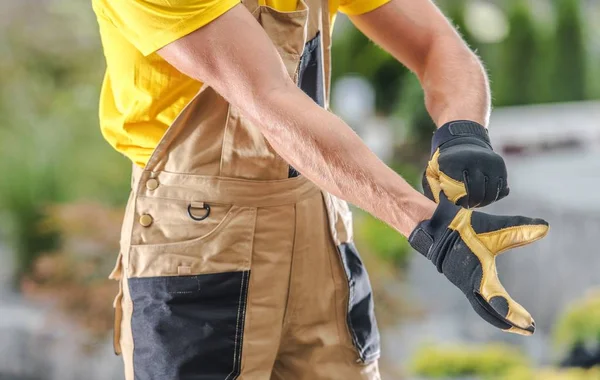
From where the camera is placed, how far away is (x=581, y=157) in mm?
4059

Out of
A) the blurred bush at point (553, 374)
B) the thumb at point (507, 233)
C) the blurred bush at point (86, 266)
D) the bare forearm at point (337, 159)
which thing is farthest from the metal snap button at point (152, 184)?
the blurred bush at point (553, 374)

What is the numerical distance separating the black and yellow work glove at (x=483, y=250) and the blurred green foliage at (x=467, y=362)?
8.22 feet

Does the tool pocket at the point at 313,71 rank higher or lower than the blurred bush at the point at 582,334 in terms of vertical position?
higher

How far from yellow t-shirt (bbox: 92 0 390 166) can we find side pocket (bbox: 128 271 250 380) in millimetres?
204

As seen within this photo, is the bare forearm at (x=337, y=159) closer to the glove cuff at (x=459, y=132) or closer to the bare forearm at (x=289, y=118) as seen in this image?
the bare forearm at (x=289, y=118)

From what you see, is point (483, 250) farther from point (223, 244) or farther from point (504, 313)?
point (223, 244)

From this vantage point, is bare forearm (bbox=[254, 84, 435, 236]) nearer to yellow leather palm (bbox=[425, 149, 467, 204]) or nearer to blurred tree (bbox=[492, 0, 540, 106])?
yellow leather palm (bbox=[425, 149, 467, 204])

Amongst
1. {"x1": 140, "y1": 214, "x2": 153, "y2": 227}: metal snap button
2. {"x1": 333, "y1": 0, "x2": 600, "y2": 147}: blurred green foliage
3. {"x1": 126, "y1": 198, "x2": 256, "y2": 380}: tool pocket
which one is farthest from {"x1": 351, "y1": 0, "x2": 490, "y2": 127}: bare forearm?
{"x1": 333, "y1": 0, "x2": 600, "y2": 147}: blurred green foliage

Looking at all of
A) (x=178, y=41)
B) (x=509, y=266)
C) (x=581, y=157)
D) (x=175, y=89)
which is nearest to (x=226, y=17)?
(x=178, y=41)

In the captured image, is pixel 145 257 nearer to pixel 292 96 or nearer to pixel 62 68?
pixel 292 96

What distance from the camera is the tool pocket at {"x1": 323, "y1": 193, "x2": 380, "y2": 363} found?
1395mm

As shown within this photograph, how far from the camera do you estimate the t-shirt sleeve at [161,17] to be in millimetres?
1146

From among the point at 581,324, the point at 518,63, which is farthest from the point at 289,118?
the point at 518,63

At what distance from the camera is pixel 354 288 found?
1406 millimetres
